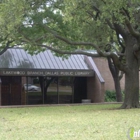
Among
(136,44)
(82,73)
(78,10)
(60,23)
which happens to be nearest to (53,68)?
(82,73)

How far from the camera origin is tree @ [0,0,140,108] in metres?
15.9

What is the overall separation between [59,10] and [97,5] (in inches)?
133

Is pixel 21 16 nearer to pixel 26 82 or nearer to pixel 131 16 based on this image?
pixel 131 16

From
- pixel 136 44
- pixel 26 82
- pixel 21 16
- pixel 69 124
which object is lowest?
pixel 69 124

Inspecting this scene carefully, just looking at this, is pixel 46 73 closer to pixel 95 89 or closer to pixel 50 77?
pixel 50 77

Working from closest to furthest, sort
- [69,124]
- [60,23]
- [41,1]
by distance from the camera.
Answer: [69,124] → [41,1] → [60,23]

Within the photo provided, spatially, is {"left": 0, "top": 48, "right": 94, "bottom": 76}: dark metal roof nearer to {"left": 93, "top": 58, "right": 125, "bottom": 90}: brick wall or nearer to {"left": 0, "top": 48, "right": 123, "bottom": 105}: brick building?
{"left": 0, "top": 48, "right": 123, "bottom": 105}: brick building

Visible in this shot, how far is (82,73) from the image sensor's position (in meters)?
27.8

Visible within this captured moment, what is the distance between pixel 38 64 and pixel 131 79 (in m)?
10.4

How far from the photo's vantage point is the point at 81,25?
1972cm

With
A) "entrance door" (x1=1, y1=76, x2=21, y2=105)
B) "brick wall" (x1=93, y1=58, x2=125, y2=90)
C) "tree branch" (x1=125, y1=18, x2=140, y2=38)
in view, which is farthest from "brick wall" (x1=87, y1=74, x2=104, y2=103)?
→ "tree branch" (x1=125, y1=18, x2=140, y2=38)

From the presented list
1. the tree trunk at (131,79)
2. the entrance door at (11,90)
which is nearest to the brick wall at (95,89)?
the entrance door at (11,90)

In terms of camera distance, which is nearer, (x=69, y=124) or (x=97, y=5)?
(x=69, y=124)

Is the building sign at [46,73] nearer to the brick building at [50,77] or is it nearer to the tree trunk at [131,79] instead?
Answer: the brick building at [50,77]
